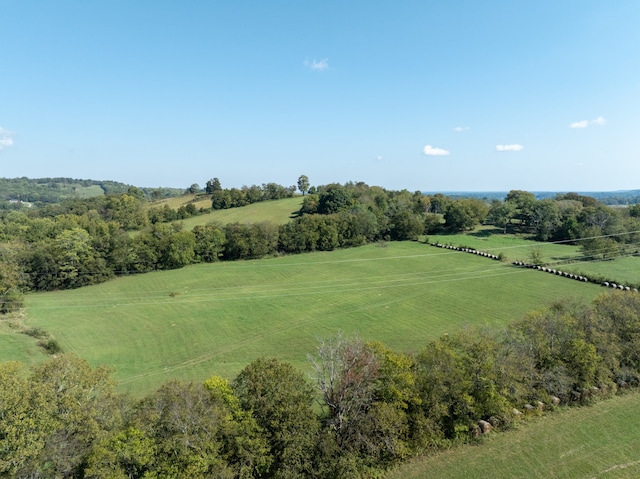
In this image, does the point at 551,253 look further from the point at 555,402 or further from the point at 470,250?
the point at 555,402

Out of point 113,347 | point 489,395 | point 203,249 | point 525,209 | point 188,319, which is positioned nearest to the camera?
point 489,395

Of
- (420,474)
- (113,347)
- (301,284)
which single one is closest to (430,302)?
(301,284)

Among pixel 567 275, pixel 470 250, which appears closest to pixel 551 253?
pixel 470 250

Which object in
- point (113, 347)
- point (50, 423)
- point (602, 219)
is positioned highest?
point (602, 219)

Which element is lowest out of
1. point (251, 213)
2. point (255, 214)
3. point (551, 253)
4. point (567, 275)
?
point (567, 275)

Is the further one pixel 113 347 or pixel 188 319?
pixel 188 319

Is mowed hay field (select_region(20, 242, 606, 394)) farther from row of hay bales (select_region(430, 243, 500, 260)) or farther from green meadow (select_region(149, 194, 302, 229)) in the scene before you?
green meadow (select_region(149, 194, 302, 229))

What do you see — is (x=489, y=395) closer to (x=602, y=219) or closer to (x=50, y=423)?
(x=50, y=423)

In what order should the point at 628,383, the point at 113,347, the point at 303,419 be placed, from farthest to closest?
the point at 113,347, the point at 628,383, the point at 303,419
